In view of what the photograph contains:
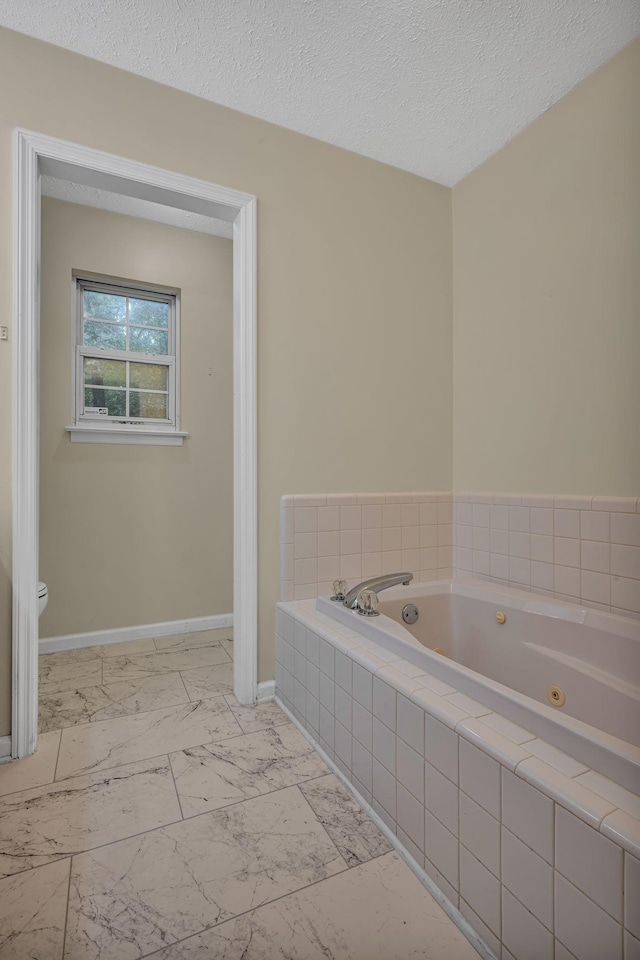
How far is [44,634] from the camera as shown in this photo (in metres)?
2.57

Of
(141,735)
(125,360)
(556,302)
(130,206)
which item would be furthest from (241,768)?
(130,206)

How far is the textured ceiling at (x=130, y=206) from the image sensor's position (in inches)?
99.3

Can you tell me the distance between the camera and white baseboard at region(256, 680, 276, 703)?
2010mm

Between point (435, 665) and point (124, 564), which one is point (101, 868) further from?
point (124, 564)

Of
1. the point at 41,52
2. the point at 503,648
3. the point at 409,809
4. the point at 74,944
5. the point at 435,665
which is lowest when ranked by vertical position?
the point at 74,944

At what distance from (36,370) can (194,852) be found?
1550mm

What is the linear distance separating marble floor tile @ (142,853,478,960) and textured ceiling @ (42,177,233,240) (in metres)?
2.71

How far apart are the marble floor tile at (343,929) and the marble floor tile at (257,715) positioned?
2.44 ft

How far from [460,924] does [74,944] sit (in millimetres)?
796

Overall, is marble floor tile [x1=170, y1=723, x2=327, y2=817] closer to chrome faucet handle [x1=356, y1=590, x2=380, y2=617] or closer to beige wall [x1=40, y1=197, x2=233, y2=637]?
chrome faucet handle [x1=356, y1=590, x2=380, y2=617]

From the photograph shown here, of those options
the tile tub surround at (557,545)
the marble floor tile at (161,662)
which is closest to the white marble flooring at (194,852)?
the marble floor tile at (161,662)

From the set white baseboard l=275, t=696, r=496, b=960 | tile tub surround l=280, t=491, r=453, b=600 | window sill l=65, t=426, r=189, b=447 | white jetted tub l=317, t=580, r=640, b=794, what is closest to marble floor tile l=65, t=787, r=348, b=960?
white baseboard l=275, t=696, r=496, b=960

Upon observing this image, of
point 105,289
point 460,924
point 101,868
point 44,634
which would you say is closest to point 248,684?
point 101,868

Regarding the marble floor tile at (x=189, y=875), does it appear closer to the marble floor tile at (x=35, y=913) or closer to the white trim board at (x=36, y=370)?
the marble floor tile at (x=35, y=913)
